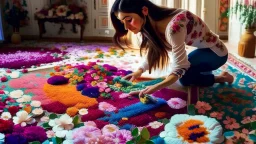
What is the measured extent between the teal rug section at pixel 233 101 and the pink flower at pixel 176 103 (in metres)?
0.12

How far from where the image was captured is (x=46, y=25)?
13.7 feet

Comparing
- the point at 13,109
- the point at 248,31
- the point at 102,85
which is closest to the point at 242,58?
the point at 248,31

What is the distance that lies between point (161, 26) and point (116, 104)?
1.63ft

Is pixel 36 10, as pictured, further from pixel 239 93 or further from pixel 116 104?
pixel 239 93

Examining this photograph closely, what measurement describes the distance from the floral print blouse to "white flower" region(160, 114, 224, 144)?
28cm

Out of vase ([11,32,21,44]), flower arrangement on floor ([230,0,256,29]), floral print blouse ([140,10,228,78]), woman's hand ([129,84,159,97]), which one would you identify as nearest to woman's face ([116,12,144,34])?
floral print blouse ([140,10,228,78])

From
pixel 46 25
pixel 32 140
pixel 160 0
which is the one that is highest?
pixel 160 0

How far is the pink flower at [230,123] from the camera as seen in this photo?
1533mm

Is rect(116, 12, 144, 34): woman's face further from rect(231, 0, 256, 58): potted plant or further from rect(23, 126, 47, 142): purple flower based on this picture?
rect(231, 0, 256, 58): potted plant

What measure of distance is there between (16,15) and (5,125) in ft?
8.50

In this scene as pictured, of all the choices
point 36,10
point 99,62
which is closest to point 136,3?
point 99,62

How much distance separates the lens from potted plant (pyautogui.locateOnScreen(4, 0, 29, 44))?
3889 millimetres

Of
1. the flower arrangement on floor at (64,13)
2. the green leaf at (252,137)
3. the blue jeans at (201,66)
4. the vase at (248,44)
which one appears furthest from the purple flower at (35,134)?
the flower arrangement on floor at (64,13)

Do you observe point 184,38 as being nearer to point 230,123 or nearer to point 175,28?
point 175,28
